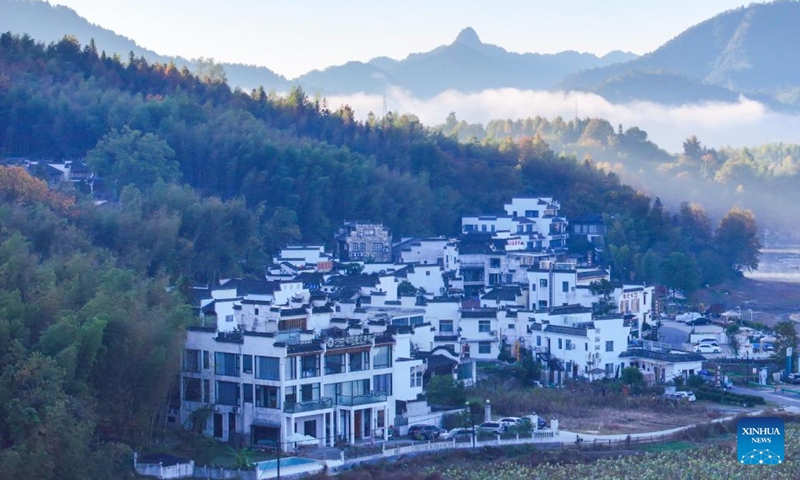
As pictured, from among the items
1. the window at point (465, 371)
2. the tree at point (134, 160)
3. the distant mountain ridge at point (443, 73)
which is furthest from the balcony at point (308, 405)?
the distant mountain ridge at point (443, 73)

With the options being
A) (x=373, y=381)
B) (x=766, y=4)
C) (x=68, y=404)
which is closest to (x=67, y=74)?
(x=373, y=381)

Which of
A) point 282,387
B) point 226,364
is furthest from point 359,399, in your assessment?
point 226,364

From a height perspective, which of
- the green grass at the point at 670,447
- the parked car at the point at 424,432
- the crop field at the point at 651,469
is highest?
the parked car at the point at 424,432

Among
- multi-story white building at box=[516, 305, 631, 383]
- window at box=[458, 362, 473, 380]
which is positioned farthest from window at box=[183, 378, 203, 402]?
multi-story white building at box=[516, 305, 631, 383]

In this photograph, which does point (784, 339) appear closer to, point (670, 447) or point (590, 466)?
point (670, 447)

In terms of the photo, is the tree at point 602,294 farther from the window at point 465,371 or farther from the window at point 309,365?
the window at point 309,365

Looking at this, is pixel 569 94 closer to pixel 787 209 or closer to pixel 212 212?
pixel 787 209
